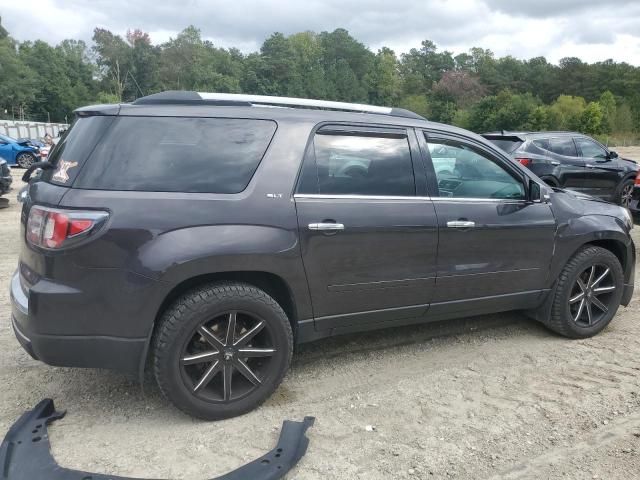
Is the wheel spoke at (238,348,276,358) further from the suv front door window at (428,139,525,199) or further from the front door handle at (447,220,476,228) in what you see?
the suv front door window at (428,139,525,199)

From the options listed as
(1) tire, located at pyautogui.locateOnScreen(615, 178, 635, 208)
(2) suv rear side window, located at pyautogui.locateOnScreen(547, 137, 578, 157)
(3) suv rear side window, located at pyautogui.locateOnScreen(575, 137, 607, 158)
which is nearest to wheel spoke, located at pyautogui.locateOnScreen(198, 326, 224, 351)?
(2) suv rear side window, located at pyautogui.locateOnScreen(547, 137, 578, 157)

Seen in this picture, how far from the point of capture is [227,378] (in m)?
3.05

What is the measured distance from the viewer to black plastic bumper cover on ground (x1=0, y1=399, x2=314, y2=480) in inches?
99.2

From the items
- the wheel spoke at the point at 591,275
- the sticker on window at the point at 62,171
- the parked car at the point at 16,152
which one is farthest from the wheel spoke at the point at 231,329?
the parked car at the point at 16,152

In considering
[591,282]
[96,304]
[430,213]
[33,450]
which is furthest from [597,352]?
[33,450]

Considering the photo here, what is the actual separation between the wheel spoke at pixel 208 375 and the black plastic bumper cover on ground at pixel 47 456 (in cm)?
49

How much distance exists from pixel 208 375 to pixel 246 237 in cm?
80

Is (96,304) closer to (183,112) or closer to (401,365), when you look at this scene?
(183,112)

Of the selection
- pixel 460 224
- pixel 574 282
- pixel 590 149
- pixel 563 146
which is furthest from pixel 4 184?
pixel 590 149

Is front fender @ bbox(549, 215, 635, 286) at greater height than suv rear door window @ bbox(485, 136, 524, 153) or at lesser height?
lesser

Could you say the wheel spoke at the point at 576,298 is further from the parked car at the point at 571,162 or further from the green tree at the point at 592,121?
the green tree at the point at 592,121

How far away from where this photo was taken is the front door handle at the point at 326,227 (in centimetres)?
316

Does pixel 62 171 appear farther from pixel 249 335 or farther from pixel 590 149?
pixel 590 149

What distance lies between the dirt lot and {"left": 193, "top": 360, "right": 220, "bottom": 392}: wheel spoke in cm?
25
